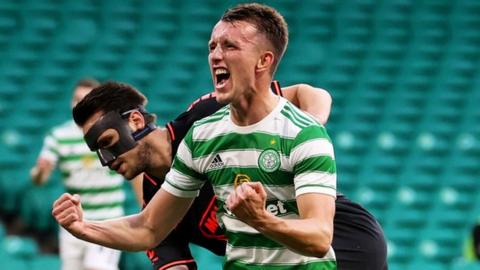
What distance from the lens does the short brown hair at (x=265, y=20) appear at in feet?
10.4

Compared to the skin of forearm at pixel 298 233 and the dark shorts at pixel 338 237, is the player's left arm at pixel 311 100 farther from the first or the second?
the skin of forearm at pixel 298 233

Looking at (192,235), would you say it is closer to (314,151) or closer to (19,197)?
(314,151)

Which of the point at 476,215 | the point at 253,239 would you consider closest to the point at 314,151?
the point at 253,239

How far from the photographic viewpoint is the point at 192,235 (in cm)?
423

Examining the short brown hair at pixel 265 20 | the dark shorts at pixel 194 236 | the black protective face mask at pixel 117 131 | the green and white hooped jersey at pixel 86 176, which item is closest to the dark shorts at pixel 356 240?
the dark shorts at pixel 194 236

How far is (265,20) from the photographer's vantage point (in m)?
3.17

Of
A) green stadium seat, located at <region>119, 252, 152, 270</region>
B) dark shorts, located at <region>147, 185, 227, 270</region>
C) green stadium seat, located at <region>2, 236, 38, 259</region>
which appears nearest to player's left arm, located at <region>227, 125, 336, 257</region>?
dark shorts, located at <region>147, 185, 227, 270</region>

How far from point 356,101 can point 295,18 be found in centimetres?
104

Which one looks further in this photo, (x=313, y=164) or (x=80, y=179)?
(x=80, y=179)

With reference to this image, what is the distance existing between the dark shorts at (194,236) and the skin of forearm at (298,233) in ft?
3.39

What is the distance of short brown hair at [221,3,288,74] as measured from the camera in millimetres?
3162

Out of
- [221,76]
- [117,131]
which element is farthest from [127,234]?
[221,76]

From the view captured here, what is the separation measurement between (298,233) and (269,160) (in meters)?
0.32

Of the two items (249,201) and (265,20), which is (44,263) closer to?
(265,20)
